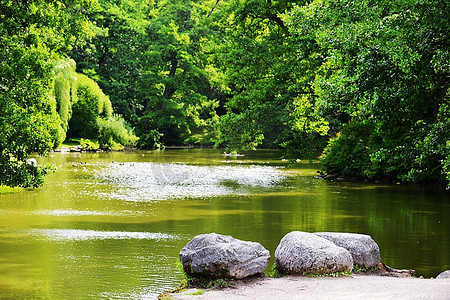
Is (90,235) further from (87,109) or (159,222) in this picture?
(87,109)

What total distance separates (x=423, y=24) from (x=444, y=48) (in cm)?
77

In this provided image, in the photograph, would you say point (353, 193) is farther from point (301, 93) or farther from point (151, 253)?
point (151, 253)

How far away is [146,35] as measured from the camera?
63.6 meters

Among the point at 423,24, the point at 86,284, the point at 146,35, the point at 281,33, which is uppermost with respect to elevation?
the point at 146,35

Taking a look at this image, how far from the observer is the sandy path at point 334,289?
23.6ft

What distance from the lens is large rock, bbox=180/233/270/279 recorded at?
8.29 metres

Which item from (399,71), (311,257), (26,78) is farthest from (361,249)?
(26,78)

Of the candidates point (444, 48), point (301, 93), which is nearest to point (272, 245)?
point (444, 48)

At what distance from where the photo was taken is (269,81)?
24.7m

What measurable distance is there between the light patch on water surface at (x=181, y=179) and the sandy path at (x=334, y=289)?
11.5 meters

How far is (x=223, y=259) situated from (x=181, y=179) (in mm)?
17742

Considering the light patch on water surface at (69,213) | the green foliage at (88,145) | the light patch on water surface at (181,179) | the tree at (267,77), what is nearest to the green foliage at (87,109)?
the green foliage at (88,145)

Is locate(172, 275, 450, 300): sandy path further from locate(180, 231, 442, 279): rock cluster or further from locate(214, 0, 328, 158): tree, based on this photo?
locate(214, 0, 328, 158): tree

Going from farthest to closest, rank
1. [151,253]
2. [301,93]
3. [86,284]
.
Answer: [301,93]
[151,253]
[86,284]
